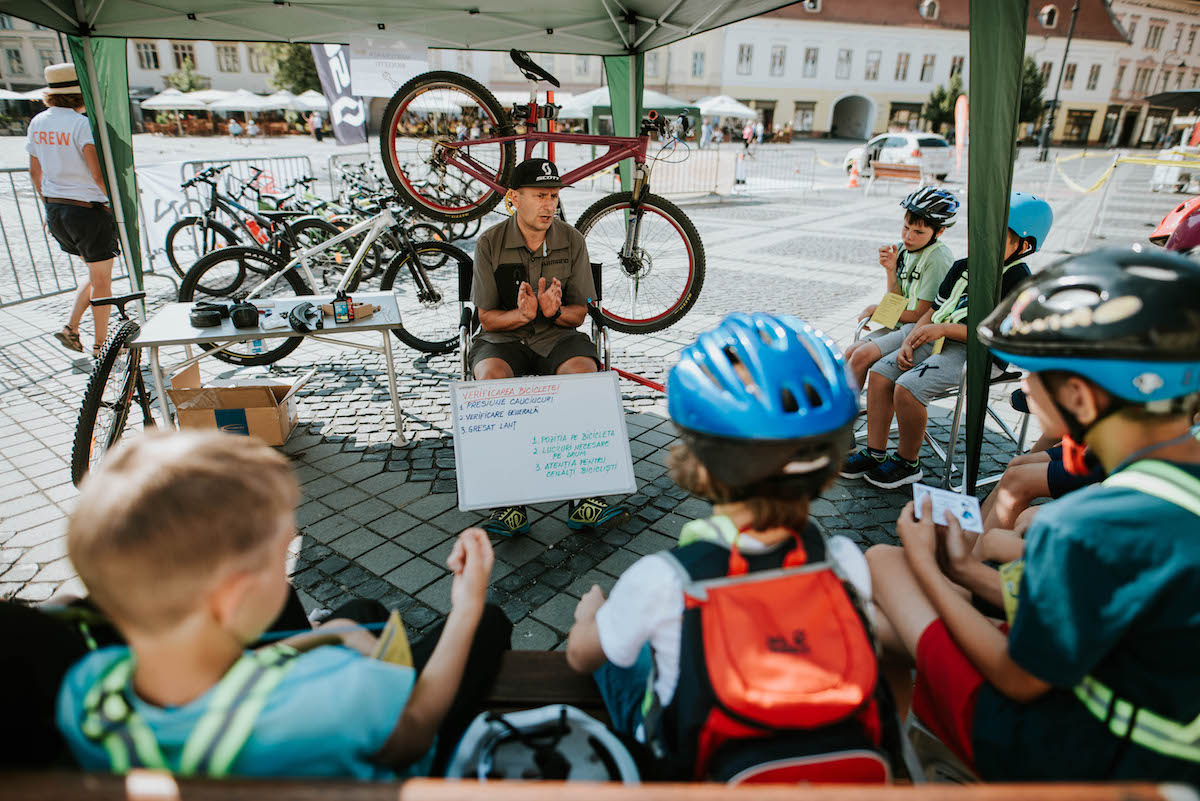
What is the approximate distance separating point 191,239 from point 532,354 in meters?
7.21

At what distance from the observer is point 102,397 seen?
353 cm

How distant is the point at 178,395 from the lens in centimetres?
397

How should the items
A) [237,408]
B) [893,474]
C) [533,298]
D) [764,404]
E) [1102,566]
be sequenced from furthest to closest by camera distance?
[237,408] → [893,474] → [533,298] → [764,404] → [1102,566]

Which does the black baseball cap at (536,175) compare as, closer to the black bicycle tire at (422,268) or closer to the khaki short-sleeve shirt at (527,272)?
the khaki short-sleeve shirt at (527,272)

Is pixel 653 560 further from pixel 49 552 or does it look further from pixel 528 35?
pixel 528 35

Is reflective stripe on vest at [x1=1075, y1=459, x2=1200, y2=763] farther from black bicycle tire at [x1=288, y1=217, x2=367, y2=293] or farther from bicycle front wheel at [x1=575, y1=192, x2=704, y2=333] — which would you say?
black bicycle tire at [x1=288, y1=217, x2=367, y2=293]

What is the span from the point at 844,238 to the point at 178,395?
1080cm

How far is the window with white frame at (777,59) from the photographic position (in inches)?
2025

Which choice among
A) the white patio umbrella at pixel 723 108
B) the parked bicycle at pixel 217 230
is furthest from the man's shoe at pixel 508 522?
the white patio umbrella at pixel 723 108

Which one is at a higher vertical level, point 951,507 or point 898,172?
point 951,507

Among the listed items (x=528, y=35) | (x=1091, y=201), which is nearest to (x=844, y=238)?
(x=528, y=35)

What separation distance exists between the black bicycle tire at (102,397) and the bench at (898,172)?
2110 cm

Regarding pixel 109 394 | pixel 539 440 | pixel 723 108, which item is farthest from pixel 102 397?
pixel 723 108

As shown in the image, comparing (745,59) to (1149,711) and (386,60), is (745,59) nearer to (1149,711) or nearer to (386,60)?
(386,60)
